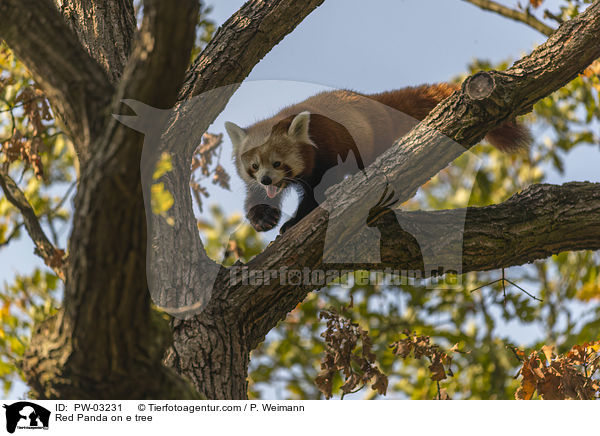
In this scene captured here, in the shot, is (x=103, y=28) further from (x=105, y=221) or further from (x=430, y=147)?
(x=105, y=221)

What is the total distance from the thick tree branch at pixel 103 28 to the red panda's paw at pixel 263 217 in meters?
1.44

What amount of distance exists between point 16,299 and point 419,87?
3.51 m

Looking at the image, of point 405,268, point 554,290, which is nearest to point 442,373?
point 405,268

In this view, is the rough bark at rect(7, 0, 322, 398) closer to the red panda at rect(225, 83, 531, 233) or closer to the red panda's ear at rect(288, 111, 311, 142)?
the red panda at rect(225, 83, 531, 233)

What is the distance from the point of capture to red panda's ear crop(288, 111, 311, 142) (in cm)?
442

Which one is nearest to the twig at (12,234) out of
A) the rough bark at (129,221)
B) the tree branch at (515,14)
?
the rough bark at (129,221)

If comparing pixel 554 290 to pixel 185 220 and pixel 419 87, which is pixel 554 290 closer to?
pixel 419 87

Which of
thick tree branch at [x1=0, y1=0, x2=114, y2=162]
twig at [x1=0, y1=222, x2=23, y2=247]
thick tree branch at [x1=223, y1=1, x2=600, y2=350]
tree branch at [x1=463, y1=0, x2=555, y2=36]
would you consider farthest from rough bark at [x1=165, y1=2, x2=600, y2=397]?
tree branch at [x1=463, y1=0, x2=555, y2=36]

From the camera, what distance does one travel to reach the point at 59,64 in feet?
6.24
